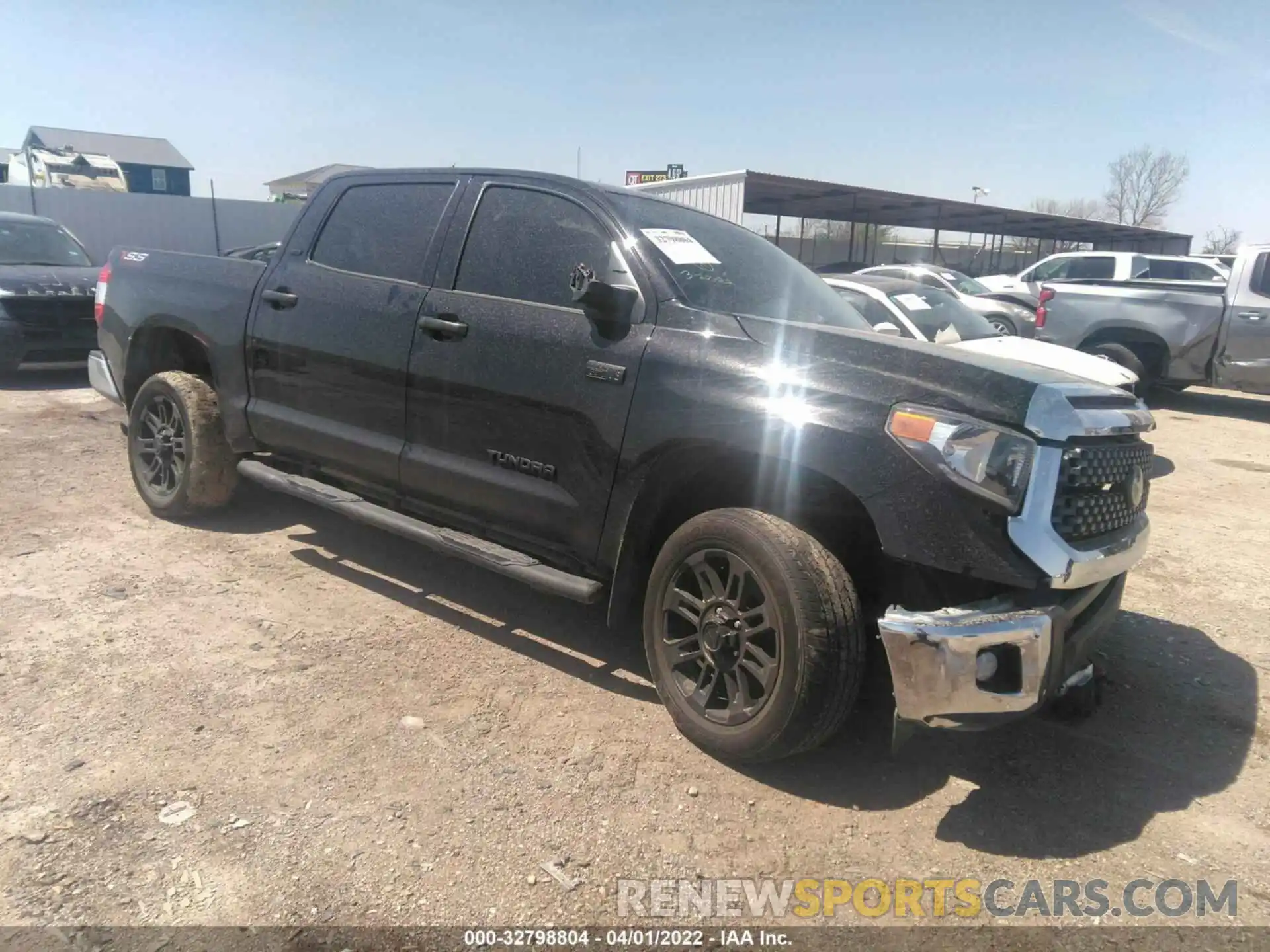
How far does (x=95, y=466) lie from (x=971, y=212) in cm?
3105

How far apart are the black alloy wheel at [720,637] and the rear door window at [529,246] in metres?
1.18

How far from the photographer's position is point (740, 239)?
408 cm

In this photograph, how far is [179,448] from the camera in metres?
4.95

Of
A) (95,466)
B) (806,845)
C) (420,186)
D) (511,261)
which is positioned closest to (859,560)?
(806,845)

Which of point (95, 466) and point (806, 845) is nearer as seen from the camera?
point (806, 845)

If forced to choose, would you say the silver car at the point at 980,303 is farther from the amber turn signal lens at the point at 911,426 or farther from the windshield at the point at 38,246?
the amber turn signal lens at the point at 911,426

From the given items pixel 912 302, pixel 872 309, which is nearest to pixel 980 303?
pixel 912 302

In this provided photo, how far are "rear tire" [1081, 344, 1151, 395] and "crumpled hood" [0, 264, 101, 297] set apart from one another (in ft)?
36.5

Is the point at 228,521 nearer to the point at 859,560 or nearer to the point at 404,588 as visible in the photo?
the point at 404,588

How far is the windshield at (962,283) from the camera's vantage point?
13.9 meters

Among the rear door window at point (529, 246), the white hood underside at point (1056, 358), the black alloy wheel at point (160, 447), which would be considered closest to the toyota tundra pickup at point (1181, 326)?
the white hood underside at point (1056, 358)

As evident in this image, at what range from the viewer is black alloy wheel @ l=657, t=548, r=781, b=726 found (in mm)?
2873

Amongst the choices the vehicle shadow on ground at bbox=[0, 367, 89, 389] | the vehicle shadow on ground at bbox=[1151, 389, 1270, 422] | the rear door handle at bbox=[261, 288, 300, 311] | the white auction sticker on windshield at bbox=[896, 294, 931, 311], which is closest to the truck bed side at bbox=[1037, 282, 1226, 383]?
the vehicle shadow on ground at bbox=[1151, 389, 1270, 422]

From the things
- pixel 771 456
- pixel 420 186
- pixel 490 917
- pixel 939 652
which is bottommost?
pixel 490 917
